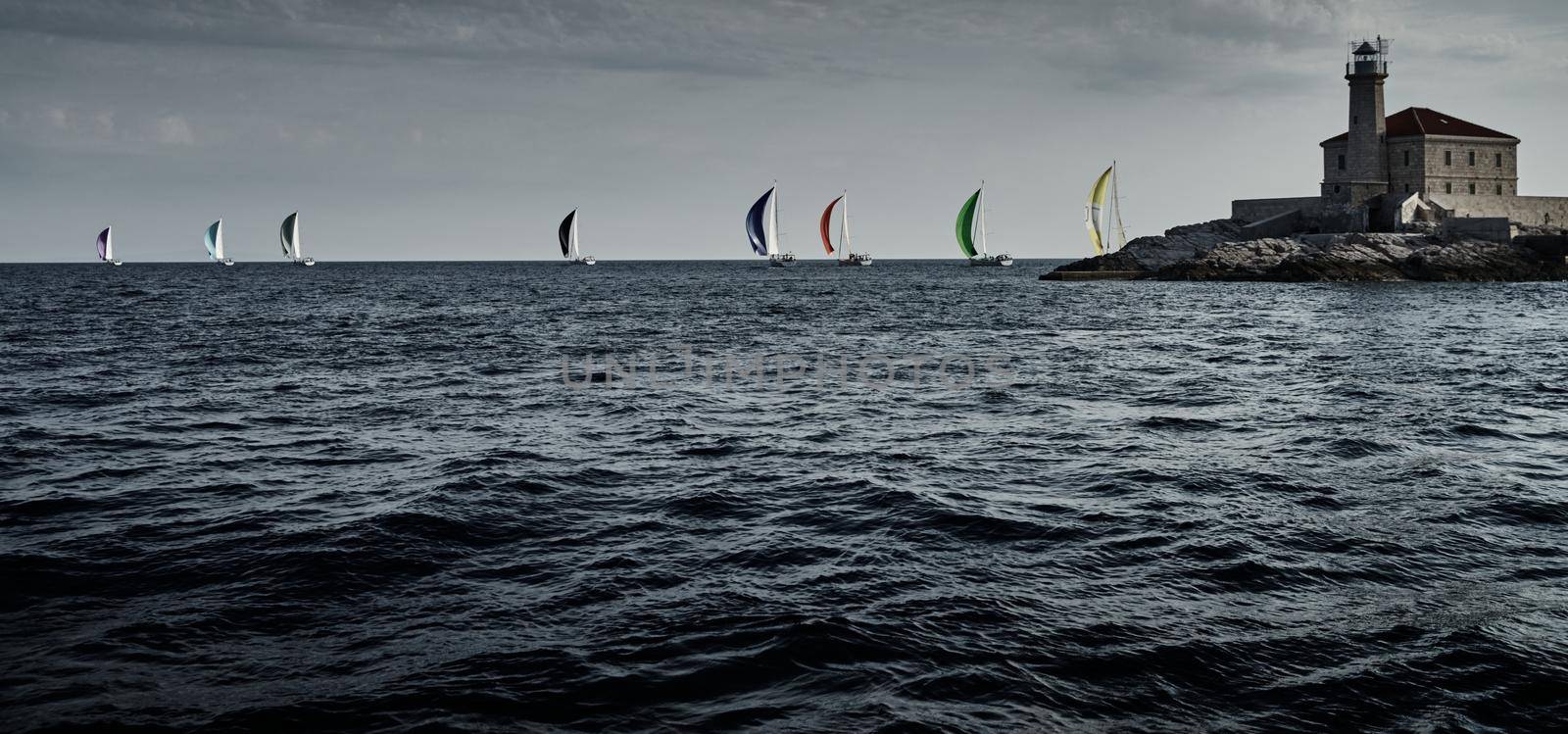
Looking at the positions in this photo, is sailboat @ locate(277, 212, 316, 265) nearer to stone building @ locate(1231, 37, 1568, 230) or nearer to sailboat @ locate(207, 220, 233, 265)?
sailboat @ locate(207, 220, 233, 265)

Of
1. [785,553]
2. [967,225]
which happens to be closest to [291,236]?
[967,225]

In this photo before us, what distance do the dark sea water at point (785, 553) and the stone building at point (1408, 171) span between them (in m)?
69.9

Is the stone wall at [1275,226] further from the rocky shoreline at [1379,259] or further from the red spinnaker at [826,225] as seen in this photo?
the red spinnaker at [826,225]

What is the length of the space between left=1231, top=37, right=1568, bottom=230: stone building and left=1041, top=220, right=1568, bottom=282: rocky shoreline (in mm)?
2910

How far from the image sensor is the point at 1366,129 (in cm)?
8688

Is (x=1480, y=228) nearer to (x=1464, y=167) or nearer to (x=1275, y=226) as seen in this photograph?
(x=1464, y=167)

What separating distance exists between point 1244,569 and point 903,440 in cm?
766

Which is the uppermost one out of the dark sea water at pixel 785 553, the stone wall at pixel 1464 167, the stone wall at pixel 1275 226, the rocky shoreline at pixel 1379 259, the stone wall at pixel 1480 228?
the stone wall at pixel 1464 167

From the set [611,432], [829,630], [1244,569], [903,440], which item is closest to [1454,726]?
[1244,569]

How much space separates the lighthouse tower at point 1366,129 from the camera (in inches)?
3388

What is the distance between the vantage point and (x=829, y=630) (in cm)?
841

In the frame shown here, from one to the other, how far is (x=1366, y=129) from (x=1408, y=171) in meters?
5.04

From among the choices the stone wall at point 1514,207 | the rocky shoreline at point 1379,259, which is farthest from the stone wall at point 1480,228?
the stone wall at point 1514,207

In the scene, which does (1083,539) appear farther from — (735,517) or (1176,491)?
(735,517)
